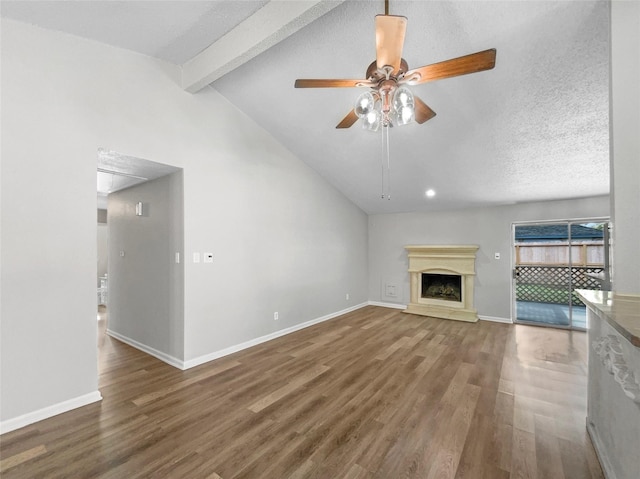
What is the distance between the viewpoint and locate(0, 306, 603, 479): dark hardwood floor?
1760mm

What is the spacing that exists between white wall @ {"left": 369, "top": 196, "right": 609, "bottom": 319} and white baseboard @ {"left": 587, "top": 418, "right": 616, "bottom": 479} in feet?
11.5

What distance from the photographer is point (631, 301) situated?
4.63ft

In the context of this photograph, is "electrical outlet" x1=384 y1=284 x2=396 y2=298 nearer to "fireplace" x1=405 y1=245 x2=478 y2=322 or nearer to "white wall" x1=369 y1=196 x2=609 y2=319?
"white wall" x1=369 y1=196 x2=609 y2=319

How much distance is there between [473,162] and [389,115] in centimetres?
273

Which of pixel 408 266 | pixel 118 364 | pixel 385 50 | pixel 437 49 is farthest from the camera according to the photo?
pixel 408 266

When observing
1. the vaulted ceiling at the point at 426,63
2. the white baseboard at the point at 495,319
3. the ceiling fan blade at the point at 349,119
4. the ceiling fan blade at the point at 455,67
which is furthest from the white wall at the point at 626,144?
the white baseboard at the point at 495,319

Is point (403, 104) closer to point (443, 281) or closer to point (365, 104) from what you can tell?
point (365, 104)

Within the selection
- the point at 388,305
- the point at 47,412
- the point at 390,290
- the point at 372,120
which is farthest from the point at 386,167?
the point at 47,412

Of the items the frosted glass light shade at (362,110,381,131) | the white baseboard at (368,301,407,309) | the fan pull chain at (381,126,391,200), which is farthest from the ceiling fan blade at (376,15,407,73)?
the white baseboard at (368,301,407,309)

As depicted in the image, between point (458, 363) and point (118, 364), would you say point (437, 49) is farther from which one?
point (118, 364)

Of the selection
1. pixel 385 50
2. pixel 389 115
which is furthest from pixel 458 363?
pixel 385 50

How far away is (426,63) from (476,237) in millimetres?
3843

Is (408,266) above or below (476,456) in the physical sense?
above

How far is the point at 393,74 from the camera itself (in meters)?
1.77
